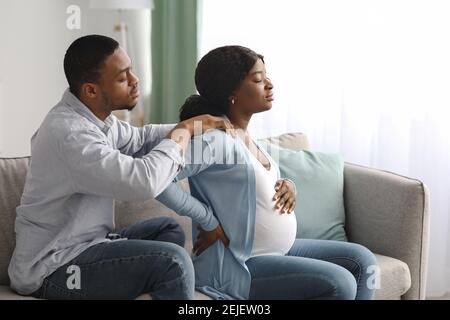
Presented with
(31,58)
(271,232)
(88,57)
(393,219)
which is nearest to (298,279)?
(271,232)

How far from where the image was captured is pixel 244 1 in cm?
344

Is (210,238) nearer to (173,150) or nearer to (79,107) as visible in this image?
(173,150)

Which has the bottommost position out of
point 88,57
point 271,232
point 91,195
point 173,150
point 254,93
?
point 271,232

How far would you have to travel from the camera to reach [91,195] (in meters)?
1.82

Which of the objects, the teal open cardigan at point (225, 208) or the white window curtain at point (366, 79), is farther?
the white window curtain at point (366, 79)

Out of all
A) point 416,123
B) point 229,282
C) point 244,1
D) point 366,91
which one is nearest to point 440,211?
point 416,123

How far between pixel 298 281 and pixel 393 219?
651mm

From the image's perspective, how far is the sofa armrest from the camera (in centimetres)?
238

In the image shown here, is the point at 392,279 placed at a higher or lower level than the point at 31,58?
lower

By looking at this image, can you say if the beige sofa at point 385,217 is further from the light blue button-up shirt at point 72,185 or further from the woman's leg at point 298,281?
the woman's leg at point 298,281

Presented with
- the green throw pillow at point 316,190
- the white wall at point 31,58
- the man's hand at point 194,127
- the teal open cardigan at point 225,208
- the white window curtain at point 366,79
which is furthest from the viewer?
the white wall at point 31,58

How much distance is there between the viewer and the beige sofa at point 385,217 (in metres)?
2.27

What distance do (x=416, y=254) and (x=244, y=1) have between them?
158cm

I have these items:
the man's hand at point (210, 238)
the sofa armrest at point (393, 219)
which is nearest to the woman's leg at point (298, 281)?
the man's hand at point (210, 238)
